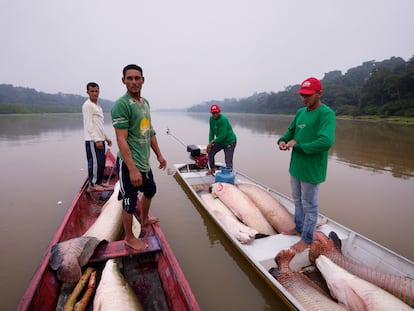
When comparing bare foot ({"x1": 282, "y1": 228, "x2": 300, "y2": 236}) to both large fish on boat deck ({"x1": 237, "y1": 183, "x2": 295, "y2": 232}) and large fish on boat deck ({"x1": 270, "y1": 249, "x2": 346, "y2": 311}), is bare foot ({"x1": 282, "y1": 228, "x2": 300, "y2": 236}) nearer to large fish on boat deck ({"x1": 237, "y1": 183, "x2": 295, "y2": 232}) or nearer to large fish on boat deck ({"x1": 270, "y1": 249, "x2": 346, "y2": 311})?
large fish on boat deck ({"x1": 237, "y1": 183, "x2": 295, "y2": 232})

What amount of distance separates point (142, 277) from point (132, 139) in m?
1.88

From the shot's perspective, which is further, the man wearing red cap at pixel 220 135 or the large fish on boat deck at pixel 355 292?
the man wearing red cap at pixel 220 135

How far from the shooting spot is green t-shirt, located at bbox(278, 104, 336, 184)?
10.5 ft

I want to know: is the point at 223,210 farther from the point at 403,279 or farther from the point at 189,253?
the point at 403,279

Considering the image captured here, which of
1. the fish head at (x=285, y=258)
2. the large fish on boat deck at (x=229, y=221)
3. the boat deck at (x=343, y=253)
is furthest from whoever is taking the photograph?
the large fish on boat deck at (x=229, y=221)

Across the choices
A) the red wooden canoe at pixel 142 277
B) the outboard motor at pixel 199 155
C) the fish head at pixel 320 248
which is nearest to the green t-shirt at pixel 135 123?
the red wooden canoe at pixel 142 277

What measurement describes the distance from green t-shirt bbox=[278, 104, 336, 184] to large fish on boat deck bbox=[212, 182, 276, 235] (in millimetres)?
1565

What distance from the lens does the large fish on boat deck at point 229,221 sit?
13.6 feet

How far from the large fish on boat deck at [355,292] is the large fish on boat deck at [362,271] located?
176mm

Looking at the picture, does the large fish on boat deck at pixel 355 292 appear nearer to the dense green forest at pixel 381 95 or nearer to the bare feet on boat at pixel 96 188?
the bare feet on boat at pixel 96 188

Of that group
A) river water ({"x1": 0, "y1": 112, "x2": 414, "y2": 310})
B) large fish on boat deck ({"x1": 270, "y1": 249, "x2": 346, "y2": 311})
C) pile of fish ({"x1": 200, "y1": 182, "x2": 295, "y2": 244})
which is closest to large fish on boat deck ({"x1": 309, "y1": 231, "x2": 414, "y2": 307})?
large fish on boat deck ({"x1": 270, "y1": 249, "x2": 346, "y2": 311})

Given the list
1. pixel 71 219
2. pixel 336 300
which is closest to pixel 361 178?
pixel 336 300

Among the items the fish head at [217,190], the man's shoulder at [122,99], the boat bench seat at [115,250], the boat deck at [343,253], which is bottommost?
the boat deck at [343,253]

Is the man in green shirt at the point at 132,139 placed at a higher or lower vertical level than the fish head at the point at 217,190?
higher
